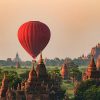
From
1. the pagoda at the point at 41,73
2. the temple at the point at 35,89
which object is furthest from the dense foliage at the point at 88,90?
the pagoda at the point at 41,73

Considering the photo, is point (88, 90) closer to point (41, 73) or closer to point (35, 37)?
point (41, 73)

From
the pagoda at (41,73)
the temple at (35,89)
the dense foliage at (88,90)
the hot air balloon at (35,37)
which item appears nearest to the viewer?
the temple at (35,89)

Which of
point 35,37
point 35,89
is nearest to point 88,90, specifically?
point 35,89

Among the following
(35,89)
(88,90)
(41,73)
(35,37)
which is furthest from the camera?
(35,37)

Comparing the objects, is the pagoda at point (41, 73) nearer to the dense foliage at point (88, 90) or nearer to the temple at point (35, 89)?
the temple at point (35, 89)

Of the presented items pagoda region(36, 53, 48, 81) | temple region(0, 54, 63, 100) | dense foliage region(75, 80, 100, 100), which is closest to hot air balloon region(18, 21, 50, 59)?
pagoda region(36, 53, 48, 81)

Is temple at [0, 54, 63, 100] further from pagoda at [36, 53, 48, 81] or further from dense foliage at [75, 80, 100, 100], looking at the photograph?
dense foliage at [75, 80, 100, 100]
